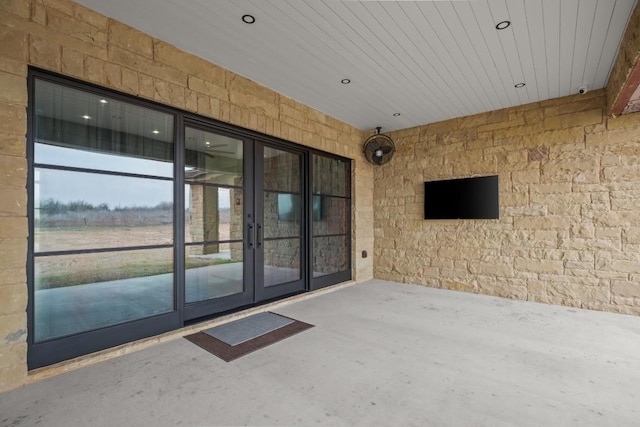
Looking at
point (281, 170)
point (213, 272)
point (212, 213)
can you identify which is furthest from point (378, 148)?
point (213, 272)

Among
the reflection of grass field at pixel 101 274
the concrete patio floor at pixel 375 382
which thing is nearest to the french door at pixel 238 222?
the reflection of grass field at pixel 101 274

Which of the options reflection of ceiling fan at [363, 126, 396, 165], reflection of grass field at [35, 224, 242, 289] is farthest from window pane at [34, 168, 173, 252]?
reflection of ceiling fan at [363, 126, 396, 165]

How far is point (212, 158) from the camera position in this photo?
338cm

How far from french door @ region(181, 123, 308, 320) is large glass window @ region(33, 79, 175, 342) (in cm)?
28

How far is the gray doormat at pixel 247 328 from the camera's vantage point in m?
2.89

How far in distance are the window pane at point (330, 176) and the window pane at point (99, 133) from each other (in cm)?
235

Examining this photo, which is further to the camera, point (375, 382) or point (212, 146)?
point (212, 146)

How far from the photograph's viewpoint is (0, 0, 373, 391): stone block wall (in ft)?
6.55

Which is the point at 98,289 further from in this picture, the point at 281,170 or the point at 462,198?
the point at 462,198

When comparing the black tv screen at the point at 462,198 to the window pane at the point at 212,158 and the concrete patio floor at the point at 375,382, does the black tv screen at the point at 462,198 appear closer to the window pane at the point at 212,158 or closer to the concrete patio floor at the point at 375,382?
the concrete patio floor at the point at 375,382

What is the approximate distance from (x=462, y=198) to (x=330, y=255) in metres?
2.37

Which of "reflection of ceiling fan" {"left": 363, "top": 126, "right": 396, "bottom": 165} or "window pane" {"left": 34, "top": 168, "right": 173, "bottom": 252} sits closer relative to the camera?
"window pane" {"left": 34, "top": 168, "right": 173, "bottom": 252}

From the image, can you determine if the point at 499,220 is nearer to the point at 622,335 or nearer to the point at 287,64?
the point at 622,335

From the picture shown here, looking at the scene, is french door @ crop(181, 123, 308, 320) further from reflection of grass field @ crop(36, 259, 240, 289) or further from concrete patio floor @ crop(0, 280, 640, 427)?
concrete patio floor @ crop(0, 280, 640, 427)
